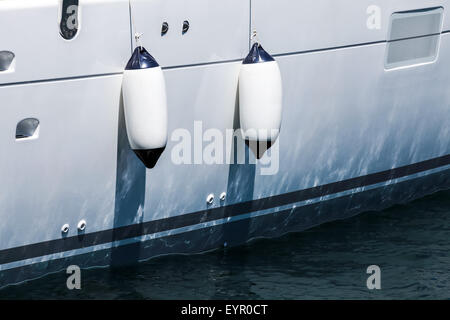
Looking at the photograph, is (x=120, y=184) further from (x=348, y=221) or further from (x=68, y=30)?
(x=348, y=221)

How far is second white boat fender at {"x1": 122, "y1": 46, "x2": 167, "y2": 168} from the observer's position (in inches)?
194

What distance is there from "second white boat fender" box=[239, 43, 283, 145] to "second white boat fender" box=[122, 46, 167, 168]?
587mm

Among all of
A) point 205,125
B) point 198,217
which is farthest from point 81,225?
point 205,125

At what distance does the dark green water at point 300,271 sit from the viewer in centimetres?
523

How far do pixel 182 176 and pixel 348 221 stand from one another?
1456 mm

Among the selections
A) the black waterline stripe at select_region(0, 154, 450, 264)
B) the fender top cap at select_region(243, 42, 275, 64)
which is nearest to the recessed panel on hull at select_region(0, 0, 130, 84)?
the fender top cap at select_region(243, 42, 275, 64)

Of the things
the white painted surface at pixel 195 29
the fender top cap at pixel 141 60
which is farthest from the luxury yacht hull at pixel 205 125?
the fender top cap at pixel 141 60

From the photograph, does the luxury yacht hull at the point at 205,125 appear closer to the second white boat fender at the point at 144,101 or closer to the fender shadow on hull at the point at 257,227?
the fender shadow on hull at the point at 257,227

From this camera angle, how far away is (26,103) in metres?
4.80

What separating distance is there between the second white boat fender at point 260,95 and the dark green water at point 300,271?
0.82m

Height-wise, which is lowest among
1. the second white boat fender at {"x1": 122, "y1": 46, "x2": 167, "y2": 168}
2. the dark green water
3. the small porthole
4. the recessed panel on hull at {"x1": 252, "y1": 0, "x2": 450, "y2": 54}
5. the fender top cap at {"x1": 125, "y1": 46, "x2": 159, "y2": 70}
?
the dark green water

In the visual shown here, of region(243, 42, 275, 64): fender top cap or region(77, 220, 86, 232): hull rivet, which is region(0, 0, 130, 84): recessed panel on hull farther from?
region(77, 220, 86, 232): hull rivet

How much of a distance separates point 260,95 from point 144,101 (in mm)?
750
